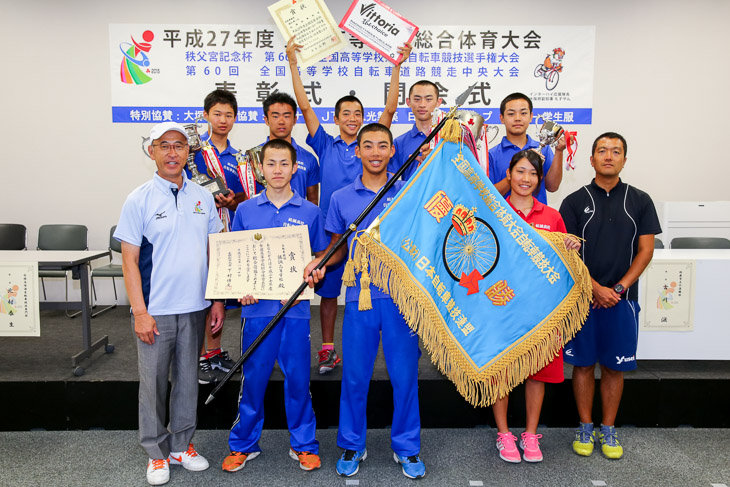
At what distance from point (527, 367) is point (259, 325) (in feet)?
4.19

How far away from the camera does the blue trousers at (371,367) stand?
7.40 feet

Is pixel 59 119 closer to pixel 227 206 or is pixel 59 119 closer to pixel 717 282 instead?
pixel 227 206

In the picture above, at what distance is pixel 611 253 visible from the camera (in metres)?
2.45

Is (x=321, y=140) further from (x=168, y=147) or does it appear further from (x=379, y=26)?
(x=168, y=147)

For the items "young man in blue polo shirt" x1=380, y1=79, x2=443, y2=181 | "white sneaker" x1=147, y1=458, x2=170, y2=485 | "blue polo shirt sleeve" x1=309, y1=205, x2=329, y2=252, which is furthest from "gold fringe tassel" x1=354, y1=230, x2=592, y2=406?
"white sneaker" x1=147, y1=458, x2=170, y2=485

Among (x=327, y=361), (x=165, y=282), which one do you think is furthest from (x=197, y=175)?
(x=327, y=361)

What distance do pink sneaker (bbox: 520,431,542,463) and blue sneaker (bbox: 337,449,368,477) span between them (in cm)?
85

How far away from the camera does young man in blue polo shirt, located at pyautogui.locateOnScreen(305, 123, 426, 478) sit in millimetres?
2258

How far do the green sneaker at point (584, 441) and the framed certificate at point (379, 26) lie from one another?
2.57 m

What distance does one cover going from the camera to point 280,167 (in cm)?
231

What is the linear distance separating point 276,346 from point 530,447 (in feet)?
4.62

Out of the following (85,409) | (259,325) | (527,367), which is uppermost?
(259,325)

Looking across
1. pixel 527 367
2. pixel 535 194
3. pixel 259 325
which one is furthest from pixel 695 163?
pixel 259 325

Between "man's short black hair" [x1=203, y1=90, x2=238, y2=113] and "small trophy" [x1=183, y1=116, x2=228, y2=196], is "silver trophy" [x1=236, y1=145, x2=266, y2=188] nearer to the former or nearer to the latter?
"small trophy" [x1=183, y1=116, x2=228, y2=196]
